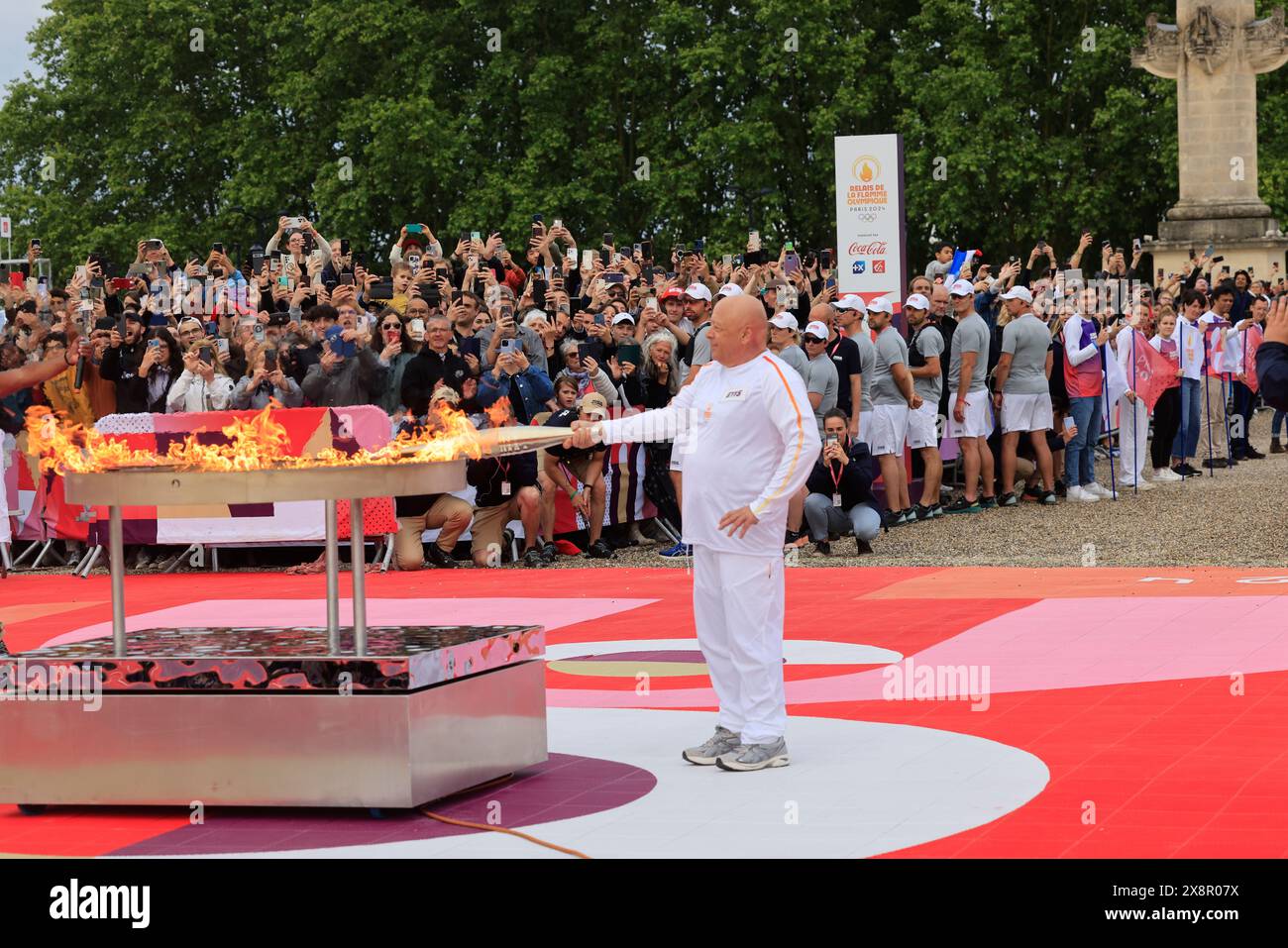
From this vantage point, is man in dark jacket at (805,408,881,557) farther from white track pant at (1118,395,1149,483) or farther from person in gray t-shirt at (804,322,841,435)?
white track pant at (1118,395,1149,483)

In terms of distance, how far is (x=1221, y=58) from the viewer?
Result: 34000 millimetres

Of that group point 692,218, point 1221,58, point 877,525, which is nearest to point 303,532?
point 877,525

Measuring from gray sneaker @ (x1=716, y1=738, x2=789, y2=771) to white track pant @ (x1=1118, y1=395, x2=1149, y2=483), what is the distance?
550 inches

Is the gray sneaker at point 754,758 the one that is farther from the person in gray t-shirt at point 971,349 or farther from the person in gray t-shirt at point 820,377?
the person in gray t-shirt at point 971,349

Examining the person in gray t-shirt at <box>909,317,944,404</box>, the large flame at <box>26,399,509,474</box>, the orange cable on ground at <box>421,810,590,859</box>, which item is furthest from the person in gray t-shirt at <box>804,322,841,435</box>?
the orange cable on ground at <box>421,810,590,859</box>

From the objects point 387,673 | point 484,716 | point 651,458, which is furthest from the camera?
point 651,458

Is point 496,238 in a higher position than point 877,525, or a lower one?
higher

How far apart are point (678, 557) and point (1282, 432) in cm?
1445

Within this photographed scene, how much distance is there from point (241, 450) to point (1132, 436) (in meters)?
15.6

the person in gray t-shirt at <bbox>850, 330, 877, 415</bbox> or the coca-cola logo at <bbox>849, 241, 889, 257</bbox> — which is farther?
Result: the coca-cola logo at <bbox>849, 241, 889, 257</bbox>

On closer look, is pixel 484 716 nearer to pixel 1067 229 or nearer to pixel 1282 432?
pixel 1282 432

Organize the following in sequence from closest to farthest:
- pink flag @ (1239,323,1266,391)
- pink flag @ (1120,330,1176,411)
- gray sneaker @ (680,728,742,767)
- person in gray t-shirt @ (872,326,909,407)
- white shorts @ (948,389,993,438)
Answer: gray sneaker @ (680,728,742,767) → person in gray t-shirt @ (872,326,909,407) → white shorts @ (948,389,993,438) → pink flag @ (1120,330,1176,411) → pink flag @ (1239,323,1266,391)

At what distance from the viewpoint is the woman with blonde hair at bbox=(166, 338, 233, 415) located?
17.8m

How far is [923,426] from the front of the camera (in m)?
19.4
